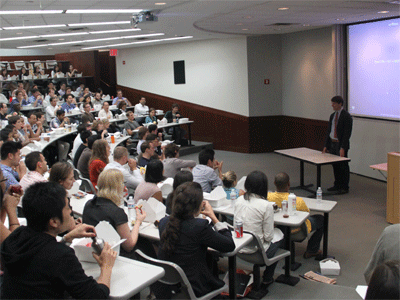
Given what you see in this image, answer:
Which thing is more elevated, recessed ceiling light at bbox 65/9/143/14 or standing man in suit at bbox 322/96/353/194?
recessed ceiling light at bbox 65/9/143/14

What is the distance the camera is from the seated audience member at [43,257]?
212cm

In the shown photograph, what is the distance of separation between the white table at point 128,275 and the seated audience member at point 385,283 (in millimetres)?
1403

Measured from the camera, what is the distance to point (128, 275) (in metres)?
2.73

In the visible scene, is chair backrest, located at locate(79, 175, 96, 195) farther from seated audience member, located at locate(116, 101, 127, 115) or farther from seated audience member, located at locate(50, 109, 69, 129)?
seated audience member, located at locate(116, 101, 127, 115)

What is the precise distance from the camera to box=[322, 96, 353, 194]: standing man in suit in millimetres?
7488

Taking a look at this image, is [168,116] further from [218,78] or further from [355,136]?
[355,136]

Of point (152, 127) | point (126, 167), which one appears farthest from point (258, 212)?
point (152, 127)

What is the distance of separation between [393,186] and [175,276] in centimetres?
401

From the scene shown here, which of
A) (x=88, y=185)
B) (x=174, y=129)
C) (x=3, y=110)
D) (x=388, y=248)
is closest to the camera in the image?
(x=388, y=248)

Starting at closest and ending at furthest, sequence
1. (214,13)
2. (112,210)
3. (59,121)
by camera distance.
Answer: (112,210), (214,13), (59,121)

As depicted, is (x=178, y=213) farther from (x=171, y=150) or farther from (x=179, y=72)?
(x=179, y=72)

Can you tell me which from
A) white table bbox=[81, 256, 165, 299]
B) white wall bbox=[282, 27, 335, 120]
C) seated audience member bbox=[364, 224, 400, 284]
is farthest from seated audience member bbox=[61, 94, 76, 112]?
seated audience member bbox=[364, 224, 400, 284]

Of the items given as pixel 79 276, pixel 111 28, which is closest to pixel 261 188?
pixel 79 276

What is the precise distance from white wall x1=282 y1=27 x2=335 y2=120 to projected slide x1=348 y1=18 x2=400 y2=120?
0.90m
